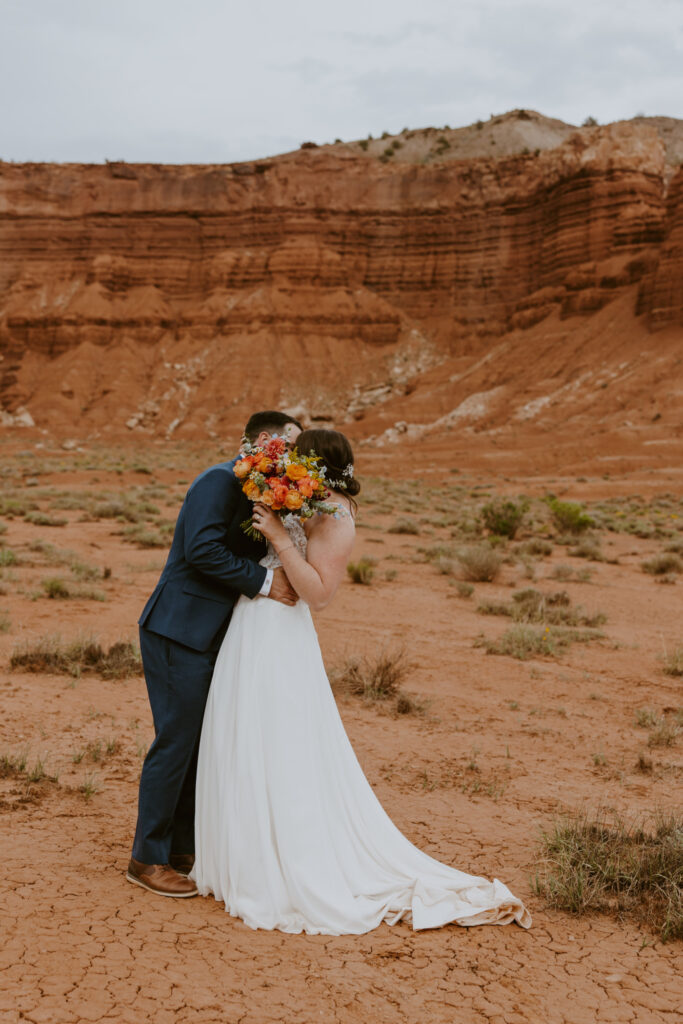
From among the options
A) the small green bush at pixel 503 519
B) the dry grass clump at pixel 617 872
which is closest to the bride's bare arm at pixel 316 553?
the dry grass clump at pixel 617 872

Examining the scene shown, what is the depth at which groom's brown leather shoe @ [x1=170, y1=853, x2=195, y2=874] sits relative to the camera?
4.12 m

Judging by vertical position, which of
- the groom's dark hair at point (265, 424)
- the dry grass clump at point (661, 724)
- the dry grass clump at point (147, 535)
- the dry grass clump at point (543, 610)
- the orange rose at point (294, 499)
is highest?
the groom's dark hair at point (265, 424)

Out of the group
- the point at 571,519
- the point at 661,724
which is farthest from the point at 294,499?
the point at 571,519

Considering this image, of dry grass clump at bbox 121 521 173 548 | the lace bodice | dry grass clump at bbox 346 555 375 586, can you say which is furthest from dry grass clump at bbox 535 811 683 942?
dry grass clump at bbox 121 521 173 548

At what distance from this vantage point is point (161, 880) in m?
3.90

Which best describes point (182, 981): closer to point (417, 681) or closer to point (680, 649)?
point (417, 681)

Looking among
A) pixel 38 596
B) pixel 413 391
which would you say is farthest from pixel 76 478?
pixel 413 391

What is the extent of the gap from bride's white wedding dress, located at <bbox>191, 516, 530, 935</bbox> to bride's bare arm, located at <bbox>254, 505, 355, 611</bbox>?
0.31 feet

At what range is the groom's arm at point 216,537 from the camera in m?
3.77

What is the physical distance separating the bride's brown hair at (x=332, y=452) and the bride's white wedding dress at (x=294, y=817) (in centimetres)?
27

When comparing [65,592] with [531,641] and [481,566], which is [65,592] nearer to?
[531,641]

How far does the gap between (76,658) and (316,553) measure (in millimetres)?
4562

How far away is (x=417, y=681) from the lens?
8070 millimetres

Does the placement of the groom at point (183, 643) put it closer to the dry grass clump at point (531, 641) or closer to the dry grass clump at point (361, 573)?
the dry grass clump at point (531, 641)
